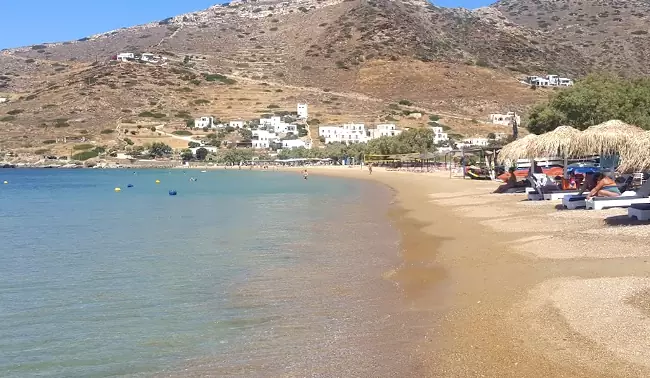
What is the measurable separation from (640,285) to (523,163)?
23532 mm

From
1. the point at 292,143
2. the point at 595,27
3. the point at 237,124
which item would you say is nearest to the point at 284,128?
the point at 292,143

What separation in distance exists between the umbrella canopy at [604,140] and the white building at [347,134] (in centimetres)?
6819

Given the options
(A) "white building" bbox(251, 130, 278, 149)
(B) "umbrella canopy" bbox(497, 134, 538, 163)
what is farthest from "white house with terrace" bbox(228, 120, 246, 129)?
(B) "umbrella canopy" bbox(497, 134, 538, 163)

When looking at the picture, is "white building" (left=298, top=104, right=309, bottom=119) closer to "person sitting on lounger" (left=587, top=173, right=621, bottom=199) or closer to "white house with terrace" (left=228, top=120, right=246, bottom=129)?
"white house with terrace" (left=228, top=120, right=246, bottom=129)

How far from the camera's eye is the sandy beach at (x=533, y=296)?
6.15m

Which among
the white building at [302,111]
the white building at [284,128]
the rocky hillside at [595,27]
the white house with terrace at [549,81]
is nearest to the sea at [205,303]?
the white building at [284,128]

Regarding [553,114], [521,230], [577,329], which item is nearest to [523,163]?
[553,114]

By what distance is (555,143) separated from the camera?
21516 millimetres

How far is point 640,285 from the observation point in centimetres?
854

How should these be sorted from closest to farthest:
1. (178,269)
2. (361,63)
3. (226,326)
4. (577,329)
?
1. (577,329)
2. (226,326)
3. (178,269)
4. (361,63)

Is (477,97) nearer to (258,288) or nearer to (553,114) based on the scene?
(553,114)

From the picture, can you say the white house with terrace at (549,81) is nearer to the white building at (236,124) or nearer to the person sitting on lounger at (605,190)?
the white building at (236,124)

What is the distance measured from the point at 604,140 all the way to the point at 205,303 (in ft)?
51.3

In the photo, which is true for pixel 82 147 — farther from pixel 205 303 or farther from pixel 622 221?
pixel 205 303
